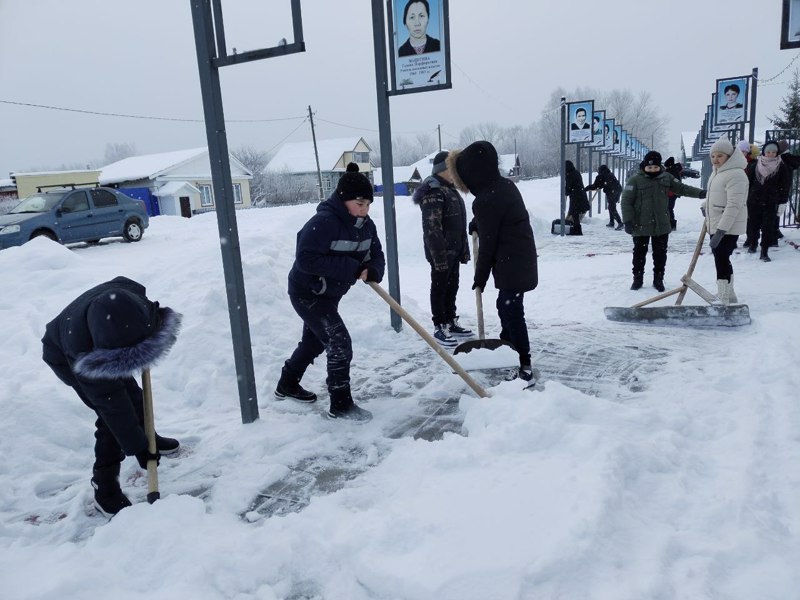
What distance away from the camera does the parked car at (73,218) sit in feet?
41.0

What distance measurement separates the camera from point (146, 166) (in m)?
36.4

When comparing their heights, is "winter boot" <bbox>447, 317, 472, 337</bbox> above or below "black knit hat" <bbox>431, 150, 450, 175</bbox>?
below

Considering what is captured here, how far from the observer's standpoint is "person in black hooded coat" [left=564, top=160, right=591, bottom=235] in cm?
1359

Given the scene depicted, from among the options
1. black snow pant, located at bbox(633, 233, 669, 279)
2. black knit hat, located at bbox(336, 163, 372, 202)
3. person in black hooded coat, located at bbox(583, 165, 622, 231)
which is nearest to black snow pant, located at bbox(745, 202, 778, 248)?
black snow pant, located at bbox(633, 233, 669, 279)

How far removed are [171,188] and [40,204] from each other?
21.1m

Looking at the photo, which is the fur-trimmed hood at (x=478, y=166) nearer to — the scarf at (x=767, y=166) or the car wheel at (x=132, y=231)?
the scarf at (x=767, y=166)

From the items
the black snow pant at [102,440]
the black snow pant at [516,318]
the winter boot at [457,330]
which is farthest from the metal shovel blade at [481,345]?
the black snow pant at [102,440]

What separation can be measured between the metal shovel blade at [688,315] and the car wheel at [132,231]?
1347 cm

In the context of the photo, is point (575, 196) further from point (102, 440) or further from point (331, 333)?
point (102, 440)

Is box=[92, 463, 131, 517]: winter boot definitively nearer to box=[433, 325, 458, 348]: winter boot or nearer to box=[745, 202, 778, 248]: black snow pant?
box=[433, 325, 458, 348]: winter boot

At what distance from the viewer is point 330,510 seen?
252cm

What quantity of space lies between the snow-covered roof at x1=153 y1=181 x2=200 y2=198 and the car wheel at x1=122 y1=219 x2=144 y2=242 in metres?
19.1

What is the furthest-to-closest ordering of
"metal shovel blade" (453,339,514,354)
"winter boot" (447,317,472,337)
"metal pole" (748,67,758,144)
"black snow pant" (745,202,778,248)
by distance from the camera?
"metal pole" (748,67,758,144)
"black snow pant" (745,202,778,248)
"winter boot" (447,317,472,337)
"metal shovel blade" (453,339,514,354)

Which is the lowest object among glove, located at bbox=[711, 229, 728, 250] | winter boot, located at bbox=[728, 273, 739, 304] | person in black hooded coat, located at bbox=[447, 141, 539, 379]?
winter boot, located at bbox=[728, 273, 739, 304]
